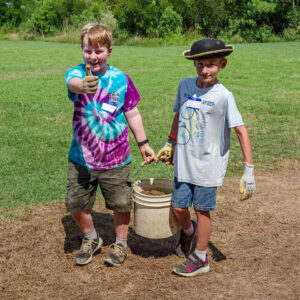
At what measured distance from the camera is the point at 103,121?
11.8 ft

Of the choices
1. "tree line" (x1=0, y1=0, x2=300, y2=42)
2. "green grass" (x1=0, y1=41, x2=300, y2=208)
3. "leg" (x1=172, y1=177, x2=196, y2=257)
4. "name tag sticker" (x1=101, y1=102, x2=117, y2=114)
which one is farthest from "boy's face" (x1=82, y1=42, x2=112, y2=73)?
"tree line" (x1=0, y1=0, x2=300, y2=42)

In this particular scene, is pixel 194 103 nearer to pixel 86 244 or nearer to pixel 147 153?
pixel 147 153

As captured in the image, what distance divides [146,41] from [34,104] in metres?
27.2

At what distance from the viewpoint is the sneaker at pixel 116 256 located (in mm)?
3857

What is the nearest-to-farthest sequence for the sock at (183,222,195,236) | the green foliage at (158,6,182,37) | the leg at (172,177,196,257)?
the leg at (172,177,196,257), the sock at (183,222,195,236), the green foliage at (158,6,182,37)

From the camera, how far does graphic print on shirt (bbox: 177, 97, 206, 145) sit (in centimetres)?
353

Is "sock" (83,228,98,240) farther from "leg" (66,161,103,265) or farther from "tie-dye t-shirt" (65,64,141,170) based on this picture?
"tie-dye t-shirt" (65,64,141,170)

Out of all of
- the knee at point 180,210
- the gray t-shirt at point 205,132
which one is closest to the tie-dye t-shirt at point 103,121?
the gray t-shirt at point 205,132

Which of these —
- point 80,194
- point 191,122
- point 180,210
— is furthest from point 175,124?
point 80,194

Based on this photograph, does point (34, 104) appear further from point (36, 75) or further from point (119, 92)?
point (119, 92)

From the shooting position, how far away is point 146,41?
36750mm

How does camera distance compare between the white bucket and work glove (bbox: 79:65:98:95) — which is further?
the white bucket

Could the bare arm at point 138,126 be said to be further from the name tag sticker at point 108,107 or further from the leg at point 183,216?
the leg at point 183,216

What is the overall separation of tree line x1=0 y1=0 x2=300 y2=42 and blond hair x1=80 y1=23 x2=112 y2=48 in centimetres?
3596
